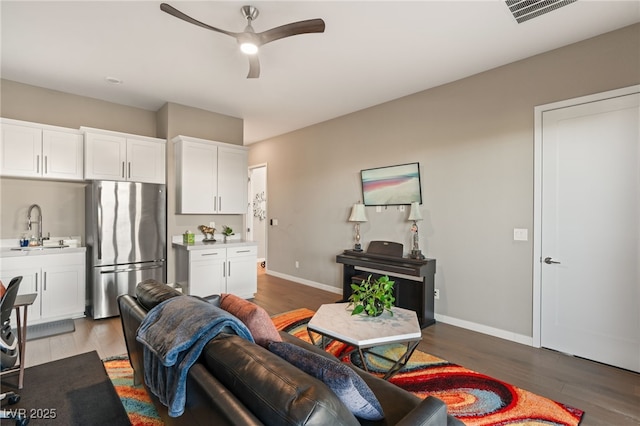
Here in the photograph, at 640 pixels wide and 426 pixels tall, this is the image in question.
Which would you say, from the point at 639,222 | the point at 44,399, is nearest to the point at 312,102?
the point at 639,222

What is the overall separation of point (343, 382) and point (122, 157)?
414cm

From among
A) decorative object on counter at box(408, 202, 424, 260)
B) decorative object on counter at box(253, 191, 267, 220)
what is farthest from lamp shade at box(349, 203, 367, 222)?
decorative object on counter at box(253, 191, 267, 220)

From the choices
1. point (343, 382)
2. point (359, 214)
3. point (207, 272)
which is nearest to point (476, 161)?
point (359, 214)

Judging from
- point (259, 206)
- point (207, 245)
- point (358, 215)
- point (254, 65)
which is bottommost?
point (207, 245)

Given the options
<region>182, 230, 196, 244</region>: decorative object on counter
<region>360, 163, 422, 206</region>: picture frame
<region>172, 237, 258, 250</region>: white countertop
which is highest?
<region>360, 163, 422, 206</region>: picture frame

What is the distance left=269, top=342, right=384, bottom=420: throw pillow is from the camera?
1094mm

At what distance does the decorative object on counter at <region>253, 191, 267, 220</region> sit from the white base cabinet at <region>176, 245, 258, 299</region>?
10.4 feet

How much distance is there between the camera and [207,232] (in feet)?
15.4

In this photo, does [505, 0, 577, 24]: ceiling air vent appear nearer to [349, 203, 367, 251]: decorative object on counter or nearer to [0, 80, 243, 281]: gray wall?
[349, 203, 367, 251]: decorative object on counter

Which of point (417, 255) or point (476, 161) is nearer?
point (476, 161)

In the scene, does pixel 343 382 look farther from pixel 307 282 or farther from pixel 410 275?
pixel 307 282

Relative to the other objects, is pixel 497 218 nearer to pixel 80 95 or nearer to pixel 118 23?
pixel 118 23

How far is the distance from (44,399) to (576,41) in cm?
511

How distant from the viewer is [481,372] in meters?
2.60
